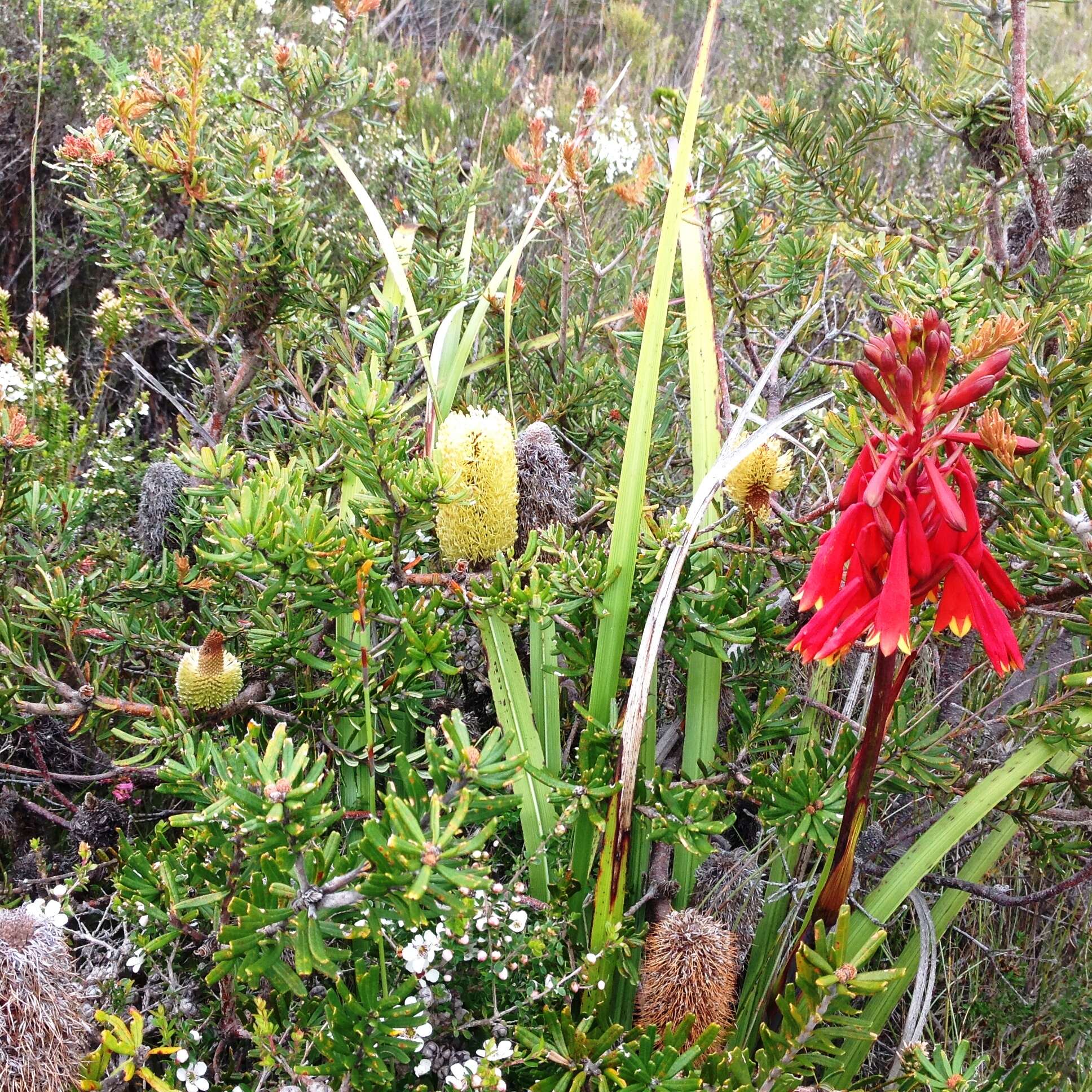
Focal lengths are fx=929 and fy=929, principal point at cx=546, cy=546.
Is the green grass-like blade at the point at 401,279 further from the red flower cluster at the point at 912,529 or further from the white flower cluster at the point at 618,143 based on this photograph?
the white flower cluster at the point at 618,143

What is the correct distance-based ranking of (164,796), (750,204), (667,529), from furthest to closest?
(750,204) < (164,796) < (667,529)

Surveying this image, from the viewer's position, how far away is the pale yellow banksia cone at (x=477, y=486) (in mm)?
1218

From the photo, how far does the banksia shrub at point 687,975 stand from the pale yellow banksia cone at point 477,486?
58cm

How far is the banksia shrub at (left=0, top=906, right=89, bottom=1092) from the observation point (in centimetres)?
113

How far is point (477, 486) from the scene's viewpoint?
4.03 feet

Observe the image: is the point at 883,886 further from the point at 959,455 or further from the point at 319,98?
the point at 319,98

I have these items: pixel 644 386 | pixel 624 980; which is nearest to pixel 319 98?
pixel 644 386

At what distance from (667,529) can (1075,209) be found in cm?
116

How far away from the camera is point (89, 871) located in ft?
4.71

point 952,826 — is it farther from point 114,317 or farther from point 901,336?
point 114,317

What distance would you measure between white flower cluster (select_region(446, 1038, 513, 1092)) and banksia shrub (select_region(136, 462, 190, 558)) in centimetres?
105

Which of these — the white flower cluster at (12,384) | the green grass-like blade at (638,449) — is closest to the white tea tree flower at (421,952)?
the green grass-like blade at (638,449)

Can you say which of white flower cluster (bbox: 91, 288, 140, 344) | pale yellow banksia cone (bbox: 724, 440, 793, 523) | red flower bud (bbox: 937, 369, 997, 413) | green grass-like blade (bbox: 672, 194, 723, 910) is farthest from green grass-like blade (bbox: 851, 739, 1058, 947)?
white flower cluster (bbox: 91, 288, 140, 344)

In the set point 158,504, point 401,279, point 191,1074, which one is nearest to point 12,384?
point 158,504
